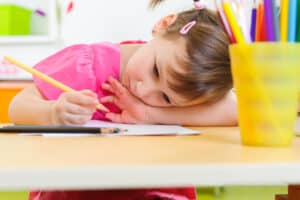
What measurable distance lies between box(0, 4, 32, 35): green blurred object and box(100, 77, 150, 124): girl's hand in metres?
1.33

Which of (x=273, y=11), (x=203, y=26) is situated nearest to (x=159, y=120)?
(x=203, y=26)

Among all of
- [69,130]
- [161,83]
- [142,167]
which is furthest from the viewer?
[161,83]

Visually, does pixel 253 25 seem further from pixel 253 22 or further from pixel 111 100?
pixel 111 100

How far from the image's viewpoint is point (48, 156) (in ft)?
1.19

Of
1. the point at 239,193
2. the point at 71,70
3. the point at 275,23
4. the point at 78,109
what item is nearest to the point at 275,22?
the point at 275,23

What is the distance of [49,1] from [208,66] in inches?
60.8

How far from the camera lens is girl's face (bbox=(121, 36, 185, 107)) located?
0.79m

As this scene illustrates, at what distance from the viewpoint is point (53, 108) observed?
0.70 metres

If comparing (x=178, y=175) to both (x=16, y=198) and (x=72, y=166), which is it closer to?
(x=72, y=166)

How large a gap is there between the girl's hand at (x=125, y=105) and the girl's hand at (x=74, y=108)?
0.52ft

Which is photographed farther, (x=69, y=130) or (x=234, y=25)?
(x=69, y=130)

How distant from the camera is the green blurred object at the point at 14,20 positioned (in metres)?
2.10

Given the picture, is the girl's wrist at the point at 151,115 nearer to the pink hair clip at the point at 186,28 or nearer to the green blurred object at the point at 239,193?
the pink hair clip at the point at 186,28

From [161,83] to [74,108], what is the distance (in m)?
0.19
